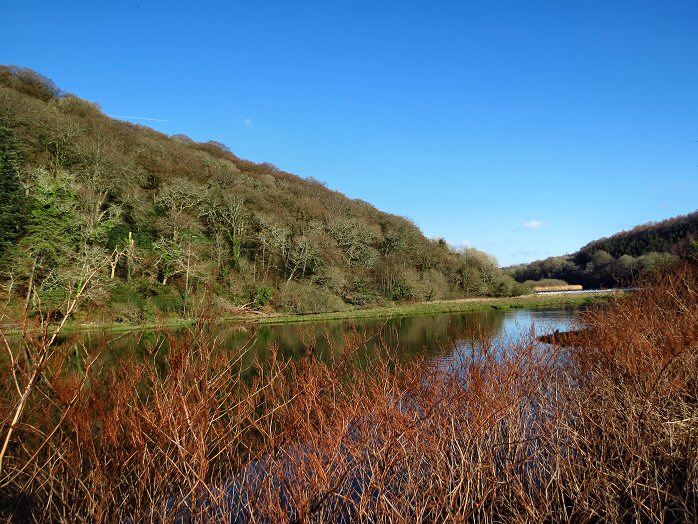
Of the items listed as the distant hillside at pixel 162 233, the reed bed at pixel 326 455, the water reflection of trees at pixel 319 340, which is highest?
the distant hillside at pixel 162 233

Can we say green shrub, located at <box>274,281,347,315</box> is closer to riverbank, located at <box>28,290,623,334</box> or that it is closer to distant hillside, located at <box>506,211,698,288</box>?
riverbank, located at <box>28,290,623,334</box>

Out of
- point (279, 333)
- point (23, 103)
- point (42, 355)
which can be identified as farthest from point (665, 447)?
point (23, 103)

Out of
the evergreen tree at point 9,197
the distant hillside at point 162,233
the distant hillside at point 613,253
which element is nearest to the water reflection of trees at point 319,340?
the distant hillside at point 162,233

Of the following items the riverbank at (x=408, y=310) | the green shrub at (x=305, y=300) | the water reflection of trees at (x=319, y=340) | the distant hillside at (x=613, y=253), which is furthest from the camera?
the distant hillside at (x=613, y=253)

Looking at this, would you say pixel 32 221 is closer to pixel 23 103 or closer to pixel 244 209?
pixel 23 103

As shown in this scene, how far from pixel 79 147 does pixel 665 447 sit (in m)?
35.4

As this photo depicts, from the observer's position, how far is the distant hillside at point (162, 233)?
972 inches

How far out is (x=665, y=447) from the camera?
17.0 feet

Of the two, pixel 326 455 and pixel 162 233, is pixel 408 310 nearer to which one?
pixel 162 233

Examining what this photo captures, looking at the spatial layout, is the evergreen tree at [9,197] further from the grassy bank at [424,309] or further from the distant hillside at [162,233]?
the grassy bank at [424,309]

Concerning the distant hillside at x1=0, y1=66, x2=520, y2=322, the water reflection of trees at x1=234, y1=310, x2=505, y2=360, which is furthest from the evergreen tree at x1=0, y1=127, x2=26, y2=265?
the water reflection of trees at x1=234, y1=310, x2=505, y2=360

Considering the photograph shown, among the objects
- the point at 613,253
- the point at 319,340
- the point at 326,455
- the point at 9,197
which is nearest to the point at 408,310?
the point at 319,340

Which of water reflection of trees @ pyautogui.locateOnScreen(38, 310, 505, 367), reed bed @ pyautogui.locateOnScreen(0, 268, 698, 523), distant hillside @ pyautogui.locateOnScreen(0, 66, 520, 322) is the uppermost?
distant hillside @ pyautogui.locateOnScreen(0, 66, 520, 322)

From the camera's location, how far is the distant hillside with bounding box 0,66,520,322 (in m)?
24.7
